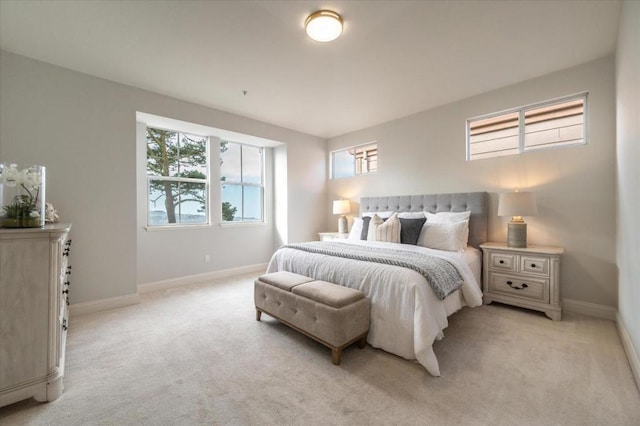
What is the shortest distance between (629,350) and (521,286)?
0.96 m

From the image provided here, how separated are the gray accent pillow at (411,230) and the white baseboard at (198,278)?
2798mm

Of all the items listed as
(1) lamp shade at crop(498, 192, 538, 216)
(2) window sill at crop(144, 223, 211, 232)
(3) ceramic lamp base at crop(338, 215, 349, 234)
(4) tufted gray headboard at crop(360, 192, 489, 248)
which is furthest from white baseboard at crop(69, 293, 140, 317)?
(1) lamp shade at crop(498, 192, 538, 216)

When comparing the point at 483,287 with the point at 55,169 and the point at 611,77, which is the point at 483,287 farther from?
the point at 55,169

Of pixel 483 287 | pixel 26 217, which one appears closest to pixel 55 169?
pixel 26 217

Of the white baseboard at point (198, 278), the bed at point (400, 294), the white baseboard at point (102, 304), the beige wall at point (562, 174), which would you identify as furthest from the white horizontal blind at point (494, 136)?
the white baseboard at point (102, 304)

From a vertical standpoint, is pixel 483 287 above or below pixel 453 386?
above

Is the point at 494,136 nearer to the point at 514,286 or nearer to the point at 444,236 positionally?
the point at 444,236

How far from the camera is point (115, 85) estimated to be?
3.22 meters

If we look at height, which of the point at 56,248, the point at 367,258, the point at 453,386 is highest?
the point at 56,248

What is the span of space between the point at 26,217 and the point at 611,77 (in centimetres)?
517

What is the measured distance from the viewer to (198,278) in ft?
14.1

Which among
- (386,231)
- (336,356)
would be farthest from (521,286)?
(336,356)

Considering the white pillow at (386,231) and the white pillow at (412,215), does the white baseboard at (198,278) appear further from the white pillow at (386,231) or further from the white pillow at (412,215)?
the white pillow at (412,215)

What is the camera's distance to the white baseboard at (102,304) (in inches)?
116
